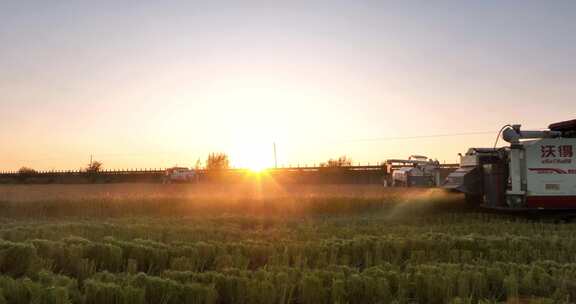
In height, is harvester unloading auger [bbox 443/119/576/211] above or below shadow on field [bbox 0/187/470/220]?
above

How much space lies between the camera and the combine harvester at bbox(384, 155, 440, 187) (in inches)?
1296

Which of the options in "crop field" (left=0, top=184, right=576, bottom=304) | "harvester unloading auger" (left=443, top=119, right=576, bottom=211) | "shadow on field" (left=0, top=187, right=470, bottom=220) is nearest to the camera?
"crop field" (left=0, top=184, right=576, bottom=304)

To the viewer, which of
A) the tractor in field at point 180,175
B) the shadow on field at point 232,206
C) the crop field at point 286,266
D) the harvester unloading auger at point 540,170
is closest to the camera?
the crop field at point 286,266

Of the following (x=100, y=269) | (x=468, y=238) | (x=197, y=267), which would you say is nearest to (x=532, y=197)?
(x=468, y=238)

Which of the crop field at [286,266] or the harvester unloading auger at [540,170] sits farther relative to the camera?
the harvester unloading auger at [540,170]

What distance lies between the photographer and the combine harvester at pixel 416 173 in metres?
32.9

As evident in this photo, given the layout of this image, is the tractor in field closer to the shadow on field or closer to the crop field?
the shadow on field

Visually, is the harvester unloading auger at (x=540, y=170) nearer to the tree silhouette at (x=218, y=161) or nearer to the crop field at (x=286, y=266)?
the crop field at (x=286, y=266)

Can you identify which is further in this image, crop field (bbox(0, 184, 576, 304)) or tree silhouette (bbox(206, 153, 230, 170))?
tree silhouette (bbox(206, 153, 230, 170))

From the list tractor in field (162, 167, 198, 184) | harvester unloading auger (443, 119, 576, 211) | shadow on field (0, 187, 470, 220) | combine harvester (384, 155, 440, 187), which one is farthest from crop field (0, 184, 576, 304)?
tractor in field (162, 167, 198, 184)

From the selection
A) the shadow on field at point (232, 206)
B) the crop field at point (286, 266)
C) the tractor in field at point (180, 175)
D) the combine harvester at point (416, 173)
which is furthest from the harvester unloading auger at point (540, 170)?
the tractor in field at point (180, 175)

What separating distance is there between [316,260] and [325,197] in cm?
1273

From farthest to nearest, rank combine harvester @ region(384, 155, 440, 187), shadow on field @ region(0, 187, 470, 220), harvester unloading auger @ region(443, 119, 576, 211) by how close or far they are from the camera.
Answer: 1. combine harvester @ region(384, 155, 440, 187)
2. shadow on field @ region(0, 187, 470, 220)
3. harvester unloading auger @ region(443, 119, 576, 211)

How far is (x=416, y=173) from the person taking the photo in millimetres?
33188
